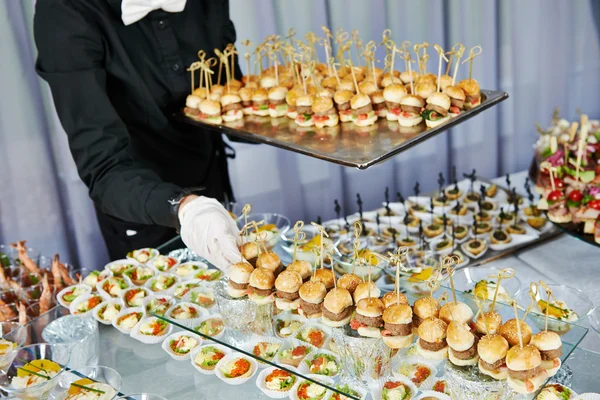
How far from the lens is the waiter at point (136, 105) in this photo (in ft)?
7.79

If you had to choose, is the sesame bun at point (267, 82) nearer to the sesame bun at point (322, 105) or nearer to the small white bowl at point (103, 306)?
the sesame bun at point (322, 105)

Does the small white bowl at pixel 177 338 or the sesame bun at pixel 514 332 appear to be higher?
the sesame bun at pixel 514 332

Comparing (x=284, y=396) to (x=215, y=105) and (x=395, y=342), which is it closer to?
(x=395, y=342)

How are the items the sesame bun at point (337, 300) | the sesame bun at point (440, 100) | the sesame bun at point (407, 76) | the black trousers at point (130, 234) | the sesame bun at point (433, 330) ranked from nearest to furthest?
the sesame bun at point (433, 330) → the sesame bun at point (337, 300) → the sesame bun at point (440, 100) → the sesame bun at point (407, 76) → the black trousers at point (130, 234)

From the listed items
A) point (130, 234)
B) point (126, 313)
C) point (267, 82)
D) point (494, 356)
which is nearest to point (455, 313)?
point (494, 356)

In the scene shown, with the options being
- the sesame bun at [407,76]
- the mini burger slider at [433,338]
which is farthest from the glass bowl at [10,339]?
the sesame bun at [407,76]

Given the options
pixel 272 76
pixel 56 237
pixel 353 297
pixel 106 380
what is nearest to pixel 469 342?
pixel 353 297

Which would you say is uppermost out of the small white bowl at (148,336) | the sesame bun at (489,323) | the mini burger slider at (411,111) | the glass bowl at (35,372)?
the mini burger slider at (411,111)

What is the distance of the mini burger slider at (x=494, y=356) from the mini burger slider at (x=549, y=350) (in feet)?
0.29

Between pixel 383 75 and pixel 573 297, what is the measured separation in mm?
1209

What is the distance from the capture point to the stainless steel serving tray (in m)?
2.21

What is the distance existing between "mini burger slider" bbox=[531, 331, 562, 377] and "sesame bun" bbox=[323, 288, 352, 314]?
20.0 inches

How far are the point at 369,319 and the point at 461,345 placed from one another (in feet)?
0.87

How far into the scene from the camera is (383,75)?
2.91m
